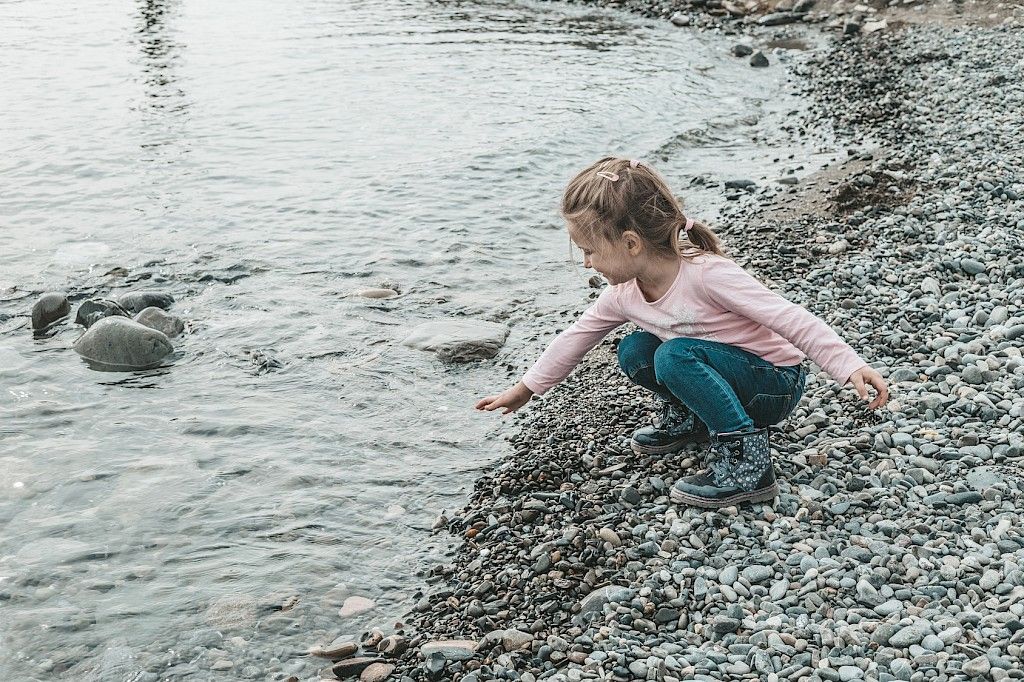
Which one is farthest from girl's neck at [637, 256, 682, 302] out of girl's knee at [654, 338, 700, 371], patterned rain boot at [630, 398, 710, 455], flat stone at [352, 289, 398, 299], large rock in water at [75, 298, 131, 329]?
large rock in water at [75, 298, 131, 329]

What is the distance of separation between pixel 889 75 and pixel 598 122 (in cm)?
570

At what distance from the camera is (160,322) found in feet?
29.9

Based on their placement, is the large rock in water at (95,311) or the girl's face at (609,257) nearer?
the girl's face at (609,257)

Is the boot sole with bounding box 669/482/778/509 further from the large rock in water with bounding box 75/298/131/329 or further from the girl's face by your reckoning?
the large rock in water with bounding box 75/298/131/329

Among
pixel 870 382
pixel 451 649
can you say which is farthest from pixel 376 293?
pixel 870 382

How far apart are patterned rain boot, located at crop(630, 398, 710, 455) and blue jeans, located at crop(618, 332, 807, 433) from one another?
0.59 m

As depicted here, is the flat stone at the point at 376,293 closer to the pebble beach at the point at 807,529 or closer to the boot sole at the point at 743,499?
the pebble beach at the point at 807,529

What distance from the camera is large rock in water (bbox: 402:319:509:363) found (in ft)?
28.5

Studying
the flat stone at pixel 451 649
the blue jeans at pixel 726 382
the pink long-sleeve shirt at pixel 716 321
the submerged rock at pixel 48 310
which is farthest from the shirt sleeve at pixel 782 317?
the submerged rock at pixel 48 310

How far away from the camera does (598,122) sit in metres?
17.1

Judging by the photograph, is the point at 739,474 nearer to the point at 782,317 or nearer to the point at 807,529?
the point at 807,529

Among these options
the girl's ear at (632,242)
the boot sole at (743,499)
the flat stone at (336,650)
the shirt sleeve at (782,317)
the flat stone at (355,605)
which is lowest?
the flat stone at (355,605)

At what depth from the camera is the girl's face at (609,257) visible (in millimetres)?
5133

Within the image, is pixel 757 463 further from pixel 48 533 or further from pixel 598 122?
pixel 598 122
